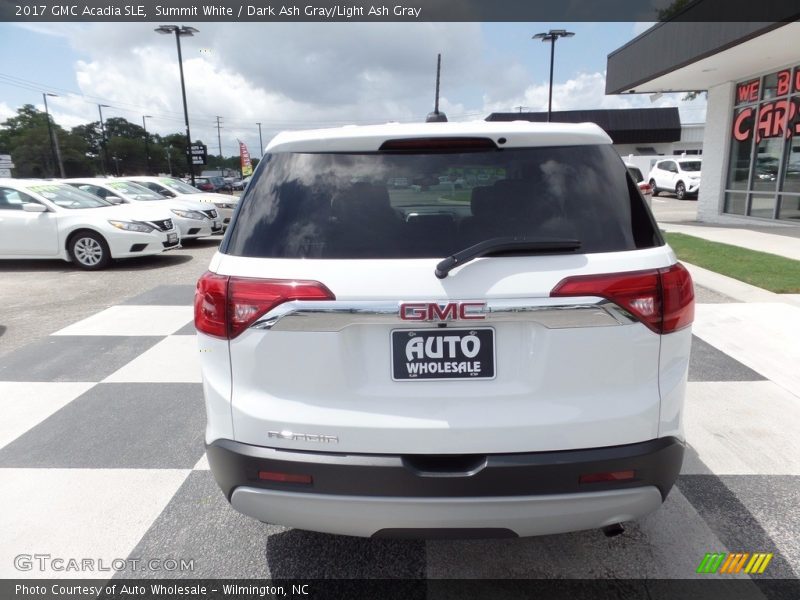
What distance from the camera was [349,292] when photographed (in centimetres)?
181

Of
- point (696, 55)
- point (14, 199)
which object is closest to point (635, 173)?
point (696, 55)

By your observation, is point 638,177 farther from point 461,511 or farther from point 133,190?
point 133,190

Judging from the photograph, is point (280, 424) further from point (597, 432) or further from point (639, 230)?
point (639, 230)

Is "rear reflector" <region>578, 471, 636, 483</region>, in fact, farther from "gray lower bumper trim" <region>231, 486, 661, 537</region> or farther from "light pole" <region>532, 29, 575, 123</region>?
"light pole" <region>532, 29, 575, 123</region>

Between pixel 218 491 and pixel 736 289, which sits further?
pixel 736 289

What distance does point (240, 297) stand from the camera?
6.20 feet

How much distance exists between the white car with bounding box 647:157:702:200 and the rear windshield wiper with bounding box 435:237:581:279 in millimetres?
27427

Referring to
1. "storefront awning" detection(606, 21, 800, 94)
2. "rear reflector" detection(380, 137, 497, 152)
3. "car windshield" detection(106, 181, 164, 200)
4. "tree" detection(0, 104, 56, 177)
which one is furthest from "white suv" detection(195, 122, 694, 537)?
"tree" detection(0, 104, 56, 177)

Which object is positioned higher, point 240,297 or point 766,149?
point 766,149

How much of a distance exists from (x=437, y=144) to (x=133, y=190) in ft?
43.6

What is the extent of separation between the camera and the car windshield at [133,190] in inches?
512

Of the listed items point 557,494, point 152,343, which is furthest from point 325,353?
point 152,343

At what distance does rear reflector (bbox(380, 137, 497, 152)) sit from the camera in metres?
2.02

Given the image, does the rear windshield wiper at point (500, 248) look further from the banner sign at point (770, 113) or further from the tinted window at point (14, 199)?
the banner sign at point (770, 113)
